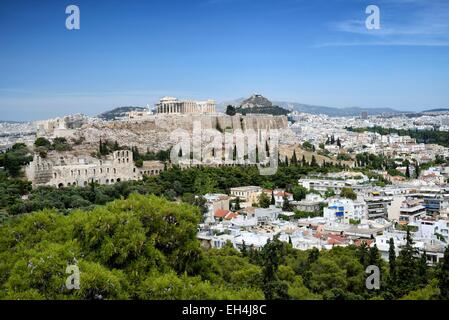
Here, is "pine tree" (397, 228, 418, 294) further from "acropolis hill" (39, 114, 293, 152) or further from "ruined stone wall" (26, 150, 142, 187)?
"acropolis hill" (39, 114, 293, 152)

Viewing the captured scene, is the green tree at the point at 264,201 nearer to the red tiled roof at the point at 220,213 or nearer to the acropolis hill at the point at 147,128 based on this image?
the red tiled roof at the point at 220,213

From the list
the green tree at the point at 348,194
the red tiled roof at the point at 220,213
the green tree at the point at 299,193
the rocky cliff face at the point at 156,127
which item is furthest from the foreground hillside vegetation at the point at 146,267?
the rocky cliff face at the point at 156,127

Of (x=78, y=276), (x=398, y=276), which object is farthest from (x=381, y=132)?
(x=78, y=276)

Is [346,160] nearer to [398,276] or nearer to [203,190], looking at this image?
[203,190]

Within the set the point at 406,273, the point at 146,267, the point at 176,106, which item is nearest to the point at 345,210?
the point at 406,273

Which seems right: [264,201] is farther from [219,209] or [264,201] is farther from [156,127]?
[156,127]
